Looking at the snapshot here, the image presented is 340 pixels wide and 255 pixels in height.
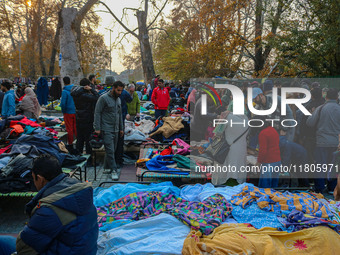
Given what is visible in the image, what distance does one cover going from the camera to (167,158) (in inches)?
270

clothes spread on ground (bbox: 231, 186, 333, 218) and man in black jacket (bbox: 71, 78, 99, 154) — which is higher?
man in black jacket (bbox: 71, 78, 99, 154)

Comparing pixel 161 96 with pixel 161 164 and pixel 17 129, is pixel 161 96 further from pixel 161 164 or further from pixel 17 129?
pixel 161 164

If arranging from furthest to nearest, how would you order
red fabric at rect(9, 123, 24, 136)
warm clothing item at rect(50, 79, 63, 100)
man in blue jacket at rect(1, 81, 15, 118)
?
1. warm clothing item at rect(50, 79, 63, 100)
2. man in blue jacket at rect(1, 81, 15, 118)
3. red fabric at rect(9, 123, 24, 136)

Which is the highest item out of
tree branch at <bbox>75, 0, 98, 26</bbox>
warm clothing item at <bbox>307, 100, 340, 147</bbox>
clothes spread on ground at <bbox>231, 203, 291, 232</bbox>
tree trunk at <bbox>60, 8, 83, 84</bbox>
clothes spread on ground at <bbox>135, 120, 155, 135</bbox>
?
tree branch at <bbox>75, 0, 98, 26</bbox>

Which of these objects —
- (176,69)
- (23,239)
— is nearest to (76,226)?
(23,239)

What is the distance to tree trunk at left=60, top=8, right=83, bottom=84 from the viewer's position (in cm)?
1268

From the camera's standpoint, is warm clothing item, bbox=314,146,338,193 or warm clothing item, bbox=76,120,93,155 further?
warm clothing item, bbox=76,120,93,155

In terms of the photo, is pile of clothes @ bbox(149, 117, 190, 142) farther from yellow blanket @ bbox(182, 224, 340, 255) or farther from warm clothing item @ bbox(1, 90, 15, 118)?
yellow blanket @ bbox(182, 224, 340, 255)

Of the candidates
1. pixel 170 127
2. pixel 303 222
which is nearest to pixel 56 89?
pixel 170 127

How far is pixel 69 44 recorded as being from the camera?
12.8 m

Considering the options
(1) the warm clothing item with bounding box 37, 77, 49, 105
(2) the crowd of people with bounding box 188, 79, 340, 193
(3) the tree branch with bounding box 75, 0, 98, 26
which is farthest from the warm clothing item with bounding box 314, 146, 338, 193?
(1) the warm clothing item with bounding box 37, 77, 49, 105

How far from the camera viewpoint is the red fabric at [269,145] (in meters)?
5.49

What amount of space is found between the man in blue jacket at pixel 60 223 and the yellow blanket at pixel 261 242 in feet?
3.87

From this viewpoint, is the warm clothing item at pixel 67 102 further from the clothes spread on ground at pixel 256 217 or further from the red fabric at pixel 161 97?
the clothes spread on ground at pixel 256 217
